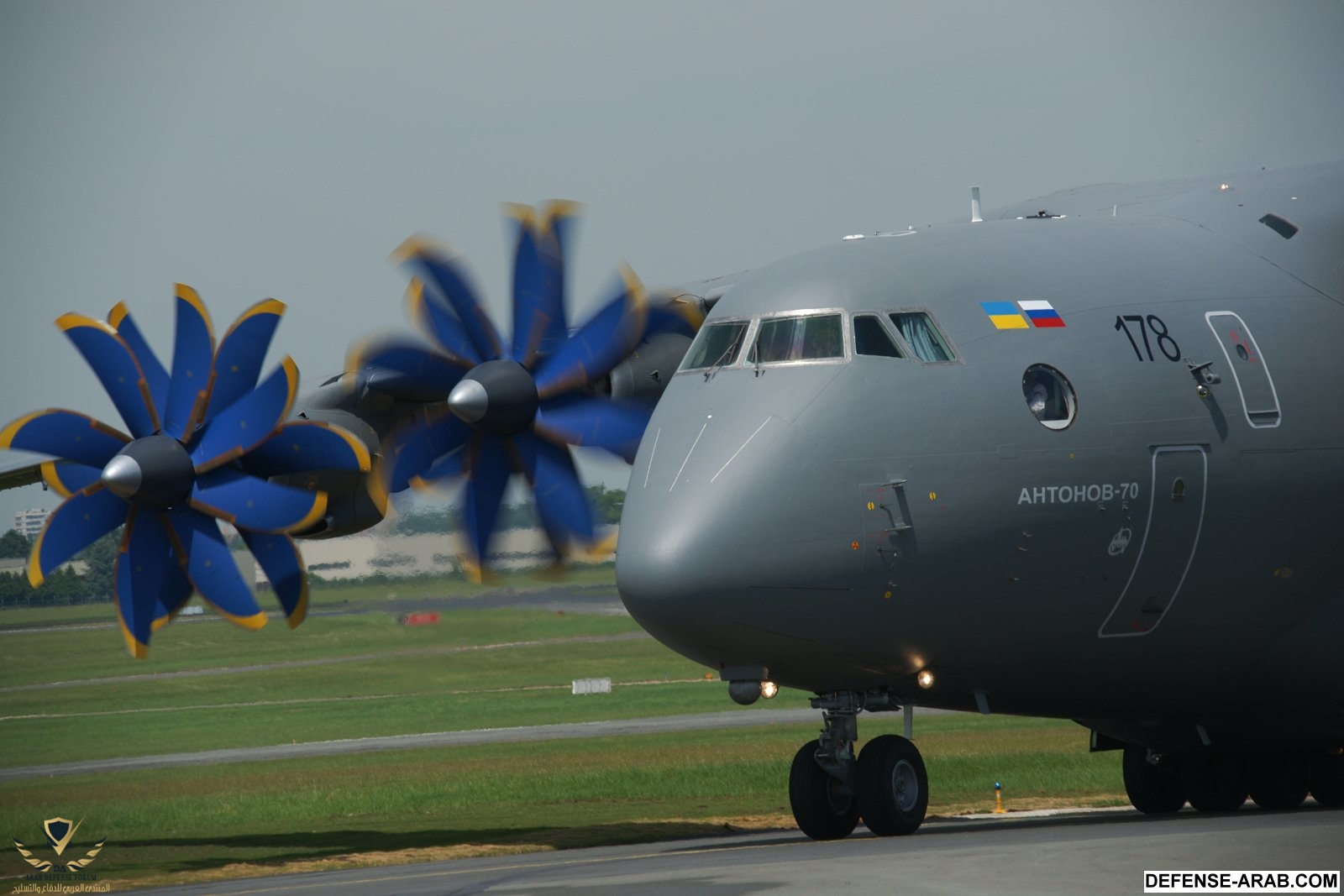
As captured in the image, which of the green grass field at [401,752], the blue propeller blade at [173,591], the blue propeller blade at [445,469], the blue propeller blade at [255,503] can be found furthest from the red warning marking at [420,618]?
the blue propeller blade at [255,503]

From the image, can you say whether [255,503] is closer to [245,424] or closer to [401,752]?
[245,424]

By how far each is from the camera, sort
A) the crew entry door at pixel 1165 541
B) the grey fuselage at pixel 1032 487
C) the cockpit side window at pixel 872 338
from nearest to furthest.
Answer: the grey fuselage at pixel 1032 487
the cockpit side window at pixel 872 338
the crew entry door at pixel 1165 541

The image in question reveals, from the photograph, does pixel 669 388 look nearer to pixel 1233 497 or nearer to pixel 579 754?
pixel 1233 497

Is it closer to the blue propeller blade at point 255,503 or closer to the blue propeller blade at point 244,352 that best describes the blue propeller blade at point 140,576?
the blue propeller blade at point 255,503

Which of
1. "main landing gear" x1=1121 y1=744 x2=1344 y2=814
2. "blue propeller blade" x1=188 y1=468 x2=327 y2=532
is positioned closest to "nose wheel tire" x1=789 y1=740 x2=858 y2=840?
"main landing gear" x1=1121 y1=744 x2=1344 y2=814

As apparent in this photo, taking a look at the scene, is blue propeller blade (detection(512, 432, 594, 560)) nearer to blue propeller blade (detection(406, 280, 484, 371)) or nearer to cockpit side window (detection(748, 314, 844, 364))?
blue propeller blade (detection(406, 280, 484, 371))

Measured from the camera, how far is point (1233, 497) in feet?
50.4

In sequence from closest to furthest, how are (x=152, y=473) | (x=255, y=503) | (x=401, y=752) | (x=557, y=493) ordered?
(x=152, y=473) → (x=255, y=503) → (x=557, y=493) → (x=401, y=752)

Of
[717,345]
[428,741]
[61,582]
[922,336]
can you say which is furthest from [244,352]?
[61,582]

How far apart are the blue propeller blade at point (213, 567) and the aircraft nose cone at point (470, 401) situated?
278cm

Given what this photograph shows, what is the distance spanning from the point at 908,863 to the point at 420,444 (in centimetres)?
928

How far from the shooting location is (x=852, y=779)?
582 inches

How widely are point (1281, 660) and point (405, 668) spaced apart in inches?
1230

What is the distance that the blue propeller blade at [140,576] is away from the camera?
60.0ft
